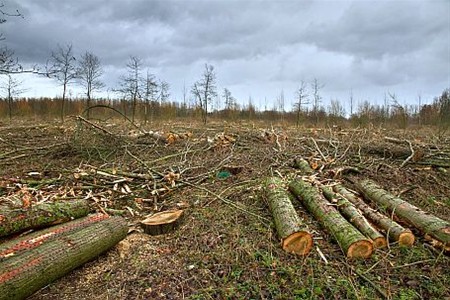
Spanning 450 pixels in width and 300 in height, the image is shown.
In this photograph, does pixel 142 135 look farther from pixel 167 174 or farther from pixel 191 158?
pixel 167 174

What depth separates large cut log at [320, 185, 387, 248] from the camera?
12.3 ft

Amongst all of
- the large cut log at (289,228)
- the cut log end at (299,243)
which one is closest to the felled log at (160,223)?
the large cut log at (289,228)

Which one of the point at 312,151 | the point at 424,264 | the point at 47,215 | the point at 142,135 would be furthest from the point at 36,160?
the point at 424,264

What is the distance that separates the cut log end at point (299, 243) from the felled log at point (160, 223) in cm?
162

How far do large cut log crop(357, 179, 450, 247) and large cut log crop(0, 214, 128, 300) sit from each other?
11.8ft

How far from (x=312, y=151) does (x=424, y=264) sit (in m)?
4.51

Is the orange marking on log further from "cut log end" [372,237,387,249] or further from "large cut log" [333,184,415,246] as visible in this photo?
"large cut log" [333,184,415,246]

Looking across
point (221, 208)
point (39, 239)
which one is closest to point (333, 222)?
point (221, 208)

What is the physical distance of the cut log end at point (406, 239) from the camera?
150 inches

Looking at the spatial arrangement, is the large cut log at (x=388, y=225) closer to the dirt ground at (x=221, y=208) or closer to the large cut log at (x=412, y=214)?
the dirt ground at (x=221, y=208)

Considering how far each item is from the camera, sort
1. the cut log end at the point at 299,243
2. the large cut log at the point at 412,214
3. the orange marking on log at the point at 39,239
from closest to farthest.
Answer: the orange marking on log at the point at 39,239, the cut log end at the point at 299,243, the large cut log at the point at 412,214

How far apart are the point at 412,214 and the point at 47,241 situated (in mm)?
4297

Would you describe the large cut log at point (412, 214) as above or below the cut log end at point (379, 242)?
above

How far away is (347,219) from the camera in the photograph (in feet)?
14.1
